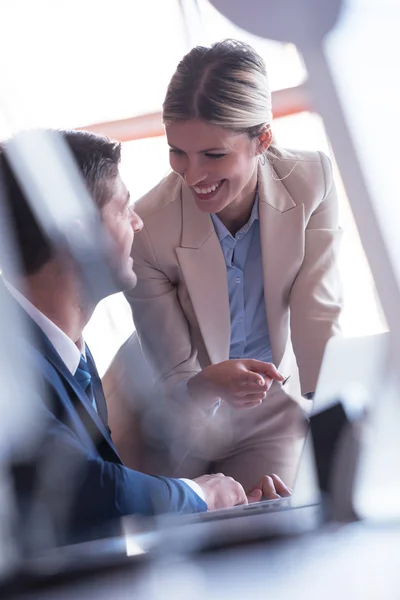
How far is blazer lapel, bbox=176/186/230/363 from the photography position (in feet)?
2.90

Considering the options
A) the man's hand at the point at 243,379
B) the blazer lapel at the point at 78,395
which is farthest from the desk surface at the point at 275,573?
the man's hand at the point at 243,379

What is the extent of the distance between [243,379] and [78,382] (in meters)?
0.18

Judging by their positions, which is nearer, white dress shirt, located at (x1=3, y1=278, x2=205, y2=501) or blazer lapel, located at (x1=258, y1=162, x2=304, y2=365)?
white dress shirt, located at (x1=3, y1=278, x2=205, y2=501)

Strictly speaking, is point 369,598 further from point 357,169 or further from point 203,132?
point 203,132

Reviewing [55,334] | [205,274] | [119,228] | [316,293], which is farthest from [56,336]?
[316,293]

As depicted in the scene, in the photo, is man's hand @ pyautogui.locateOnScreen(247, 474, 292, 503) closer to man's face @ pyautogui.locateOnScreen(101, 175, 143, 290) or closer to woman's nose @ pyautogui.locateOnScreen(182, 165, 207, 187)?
man's face @ pyautogui.locateOnScreen(101, 175, 143, 290)

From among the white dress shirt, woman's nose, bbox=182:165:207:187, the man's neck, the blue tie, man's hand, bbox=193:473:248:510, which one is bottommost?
man's hand, bbox=193:473:248:510

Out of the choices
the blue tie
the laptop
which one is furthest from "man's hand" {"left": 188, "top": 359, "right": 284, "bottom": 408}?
the laptop

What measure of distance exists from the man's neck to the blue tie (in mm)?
32

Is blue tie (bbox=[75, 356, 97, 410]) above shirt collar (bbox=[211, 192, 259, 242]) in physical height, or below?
below

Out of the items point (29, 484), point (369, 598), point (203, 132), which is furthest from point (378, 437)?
point (203, 132)

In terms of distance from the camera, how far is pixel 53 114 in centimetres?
117

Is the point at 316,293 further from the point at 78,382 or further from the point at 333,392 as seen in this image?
the point at 333,392

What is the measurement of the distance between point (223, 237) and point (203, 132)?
16cm
